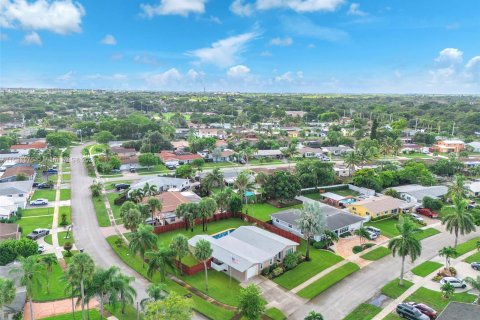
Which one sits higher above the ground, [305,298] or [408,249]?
[408,249]

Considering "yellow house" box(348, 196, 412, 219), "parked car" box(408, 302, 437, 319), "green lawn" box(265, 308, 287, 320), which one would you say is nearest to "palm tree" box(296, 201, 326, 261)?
"green lawn" box(265, 308, 287, 320)

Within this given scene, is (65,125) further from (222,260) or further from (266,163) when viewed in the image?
(222,260)

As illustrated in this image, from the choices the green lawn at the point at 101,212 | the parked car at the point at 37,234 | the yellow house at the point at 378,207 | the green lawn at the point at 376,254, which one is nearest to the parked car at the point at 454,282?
the green lawn at the point at 376,254

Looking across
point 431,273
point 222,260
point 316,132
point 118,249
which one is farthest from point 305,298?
point 316,132

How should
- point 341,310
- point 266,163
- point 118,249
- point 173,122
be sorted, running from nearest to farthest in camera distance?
point 341,310 → point 118,249 → point 266,163 → point 173,122

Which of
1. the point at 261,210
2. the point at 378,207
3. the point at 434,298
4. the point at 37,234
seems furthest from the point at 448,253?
the point at 37,234

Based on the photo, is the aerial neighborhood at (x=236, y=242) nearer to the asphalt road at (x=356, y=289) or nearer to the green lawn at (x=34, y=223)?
the asphalt road at (x=356, y=289)

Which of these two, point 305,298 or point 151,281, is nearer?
point 305,298

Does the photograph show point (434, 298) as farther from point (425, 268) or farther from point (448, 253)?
Result: point (448, 253)
